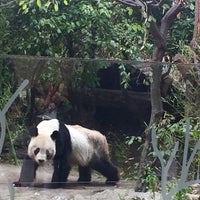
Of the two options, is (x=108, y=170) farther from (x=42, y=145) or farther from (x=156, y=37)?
(x=156, y=37)

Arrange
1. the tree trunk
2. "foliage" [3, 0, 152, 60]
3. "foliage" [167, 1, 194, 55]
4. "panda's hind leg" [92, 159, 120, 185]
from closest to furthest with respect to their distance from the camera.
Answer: "panda's hind leg" [92, 159, 120, 185], the tree trunk, "foliage" [3, 0, 152, 60], "foliage" [167, 1, 194, 55]

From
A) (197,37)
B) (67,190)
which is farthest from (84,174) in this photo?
(197,37)

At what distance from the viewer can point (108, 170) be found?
4.75m

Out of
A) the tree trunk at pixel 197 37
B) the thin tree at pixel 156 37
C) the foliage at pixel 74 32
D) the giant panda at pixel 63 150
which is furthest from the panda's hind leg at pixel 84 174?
the foliage at pixel 74 32

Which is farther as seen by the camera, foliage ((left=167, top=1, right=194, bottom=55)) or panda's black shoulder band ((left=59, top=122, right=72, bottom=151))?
foliage ((left=167, top=1, right=194, bottom=55))

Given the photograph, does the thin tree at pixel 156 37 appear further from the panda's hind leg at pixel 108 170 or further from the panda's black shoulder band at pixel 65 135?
the panda's black shoulder band at pixel 65 135

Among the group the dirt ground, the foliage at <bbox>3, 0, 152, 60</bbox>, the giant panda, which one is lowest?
the dirt ground

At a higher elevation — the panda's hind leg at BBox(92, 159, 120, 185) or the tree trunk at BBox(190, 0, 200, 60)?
the tree trunk at BBox(190, 0, 200, 60)

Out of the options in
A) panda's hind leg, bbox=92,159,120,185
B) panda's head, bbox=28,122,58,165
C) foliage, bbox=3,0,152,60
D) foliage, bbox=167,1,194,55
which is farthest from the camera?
foliage, bbox=167,1,194,55

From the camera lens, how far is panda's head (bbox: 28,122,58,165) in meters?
4.59

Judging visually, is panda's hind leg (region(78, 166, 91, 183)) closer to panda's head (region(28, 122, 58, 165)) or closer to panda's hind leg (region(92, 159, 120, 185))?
panda's hind leg (region(92, 159, 120, 185))

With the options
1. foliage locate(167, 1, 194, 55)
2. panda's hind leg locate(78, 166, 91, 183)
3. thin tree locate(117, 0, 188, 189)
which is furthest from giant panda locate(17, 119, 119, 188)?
foliage locate(167, 1, 194, 55)

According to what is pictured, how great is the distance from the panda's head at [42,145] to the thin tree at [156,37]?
704 mm

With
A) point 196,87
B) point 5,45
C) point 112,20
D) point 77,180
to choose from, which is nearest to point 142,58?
point 112,20
